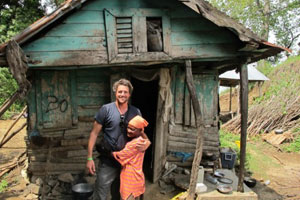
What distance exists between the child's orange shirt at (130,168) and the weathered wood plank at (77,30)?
226 cm

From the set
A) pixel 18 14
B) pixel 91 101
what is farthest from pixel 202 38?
pixel 18 14

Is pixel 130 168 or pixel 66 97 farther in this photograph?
pixel 66 97

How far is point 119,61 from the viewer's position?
4.49 m

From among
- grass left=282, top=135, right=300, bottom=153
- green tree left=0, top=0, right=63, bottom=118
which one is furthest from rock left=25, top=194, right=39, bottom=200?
grass left=282, top=135, right=300, bottom=153

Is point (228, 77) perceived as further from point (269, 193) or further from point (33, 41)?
point (33, 41)

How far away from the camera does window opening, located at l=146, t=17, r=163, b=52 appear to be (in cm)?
468

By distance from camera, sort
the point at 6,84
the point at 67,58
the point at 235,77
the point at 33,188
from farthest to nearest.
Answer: the point at 6,84
the point at 235,77
the point at 33,188
the point at 67,58

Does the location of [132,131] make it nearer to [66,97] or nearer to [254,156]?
[66,97]

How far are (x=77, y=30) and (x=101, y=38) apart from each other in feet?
1.49

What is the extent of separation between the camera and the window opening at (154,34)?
4.68 meters

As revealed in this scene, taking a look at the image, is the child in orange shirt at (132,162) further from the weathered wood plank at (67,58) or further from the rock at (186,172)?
the rock at (186,172)

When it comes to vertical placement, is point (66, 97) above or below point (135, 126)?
above

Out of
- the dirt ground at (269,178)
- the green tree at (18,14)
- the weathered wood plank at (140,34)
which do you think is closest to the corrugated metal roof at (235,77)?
the dirt ground at (269,178)

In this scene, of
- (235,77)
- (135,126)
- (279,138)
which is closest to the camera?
(135,126)
